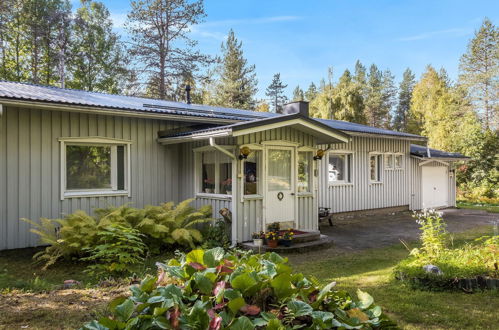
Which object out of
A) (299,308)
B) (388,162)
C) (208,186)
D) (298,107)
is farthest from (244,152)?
(388,162)

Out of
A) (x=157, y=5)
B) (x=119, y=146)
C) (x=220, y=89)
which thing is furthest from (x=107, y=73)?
(x=119, y=146)

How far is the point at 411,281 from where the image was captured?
4781mm

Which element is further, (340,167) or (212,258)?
(340,167)

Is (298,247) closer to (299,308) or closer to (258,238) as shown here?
(258,238)

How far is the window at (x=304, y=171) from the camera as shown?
8.49 meters

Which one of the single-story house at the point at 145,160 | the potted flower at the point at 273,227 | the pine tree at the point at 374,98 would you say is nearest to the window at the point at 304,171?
the single-story house at the point at 145,160

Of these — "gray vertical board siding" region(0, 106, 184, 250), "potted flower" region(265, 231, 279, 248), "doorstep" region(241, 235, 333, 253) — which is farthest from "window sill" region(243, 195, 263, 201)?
"gray vertical board siding" region(0, 106, 184, 250)

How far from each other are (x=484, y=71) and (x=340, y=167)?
22218mm

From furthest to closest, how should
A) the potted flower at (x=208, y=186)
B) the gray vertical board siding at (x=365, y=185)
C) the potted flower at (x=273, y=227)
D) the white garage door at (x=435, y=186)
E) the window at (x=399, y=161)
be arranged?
the white garage door at (x=435, y=186) < the window at (x=399, y=161) < the gray vertical board siding at (x=365, y=185) < the potted flower at (x=208, y=186) < the potted flower at (x=273, y=227)

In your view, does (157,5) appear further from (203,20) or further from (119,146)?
(119,146)

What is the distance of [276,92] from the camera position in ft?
143

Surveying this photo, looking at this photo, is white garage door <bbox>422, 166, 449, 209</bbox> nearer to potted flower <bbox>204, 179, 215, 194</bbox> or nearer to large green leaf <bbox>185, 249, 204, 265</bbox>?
potted flower <bbox>204, 179, 215, 194</bbox>

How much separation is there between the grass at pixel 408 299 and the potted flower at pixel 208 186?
2.67m

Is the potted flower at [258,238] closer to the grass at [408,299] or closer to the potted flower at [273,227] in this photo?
the potted flower at [273,227]
